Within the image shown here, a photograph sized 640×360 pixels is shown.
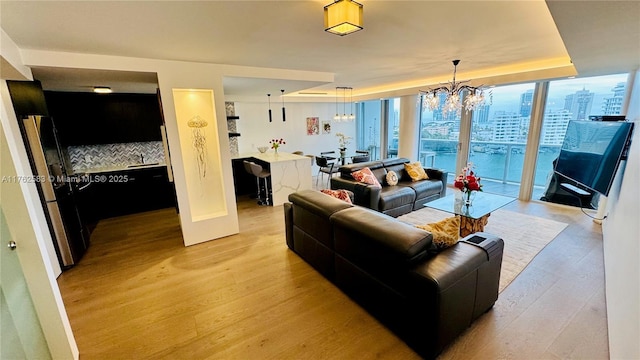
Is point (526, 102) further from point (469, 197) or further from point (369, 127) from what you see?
point (369, 127)

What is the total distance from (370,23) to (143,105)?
16.0ft

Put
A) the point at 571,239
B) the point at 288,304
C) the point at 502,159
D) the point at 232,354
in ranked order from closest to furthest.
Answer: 1. the point at 232,354
2. the point at 288,304
3. the point at 571,239
4. the point at 502,159

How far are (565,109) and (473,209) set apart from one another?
3034 millimetres

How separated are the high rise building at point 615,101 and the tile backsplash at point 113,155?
26.9 feet

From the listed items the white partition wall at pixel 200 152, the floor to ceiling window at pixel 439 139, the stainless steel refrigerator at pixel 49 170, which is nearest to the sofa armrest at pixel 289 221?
the white partition wall at pixel 200 152

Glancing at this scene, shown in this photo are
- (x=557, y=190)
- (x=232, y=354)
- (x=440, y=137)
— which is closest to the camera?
(x=232, y=354)

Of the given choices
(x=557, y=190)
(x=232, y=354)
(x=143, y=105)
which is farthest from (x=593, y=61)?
(x=143, y=105)

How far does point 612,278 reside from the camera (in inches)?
90.6

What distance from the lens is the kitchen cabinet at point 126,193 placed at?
4.75 meters

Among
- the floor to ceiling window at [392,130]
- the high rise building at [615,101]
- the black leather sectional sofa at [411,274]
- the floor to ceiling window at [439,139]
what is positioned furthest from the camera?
the floor to ceiling window at [392,130]

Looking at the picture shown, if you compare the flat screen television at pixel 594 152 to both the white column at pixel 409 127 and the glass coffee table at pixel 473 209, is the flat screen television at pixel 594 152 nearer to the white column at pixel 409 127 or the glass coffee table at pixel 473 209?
the glass coffee table at pixel 473 209

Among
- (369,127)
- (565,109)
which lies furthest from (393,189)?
(369,127)

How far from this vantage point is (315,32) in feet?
7.91

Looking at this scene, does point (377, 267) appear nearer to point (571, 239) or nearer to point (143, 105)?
point (571, 239)
